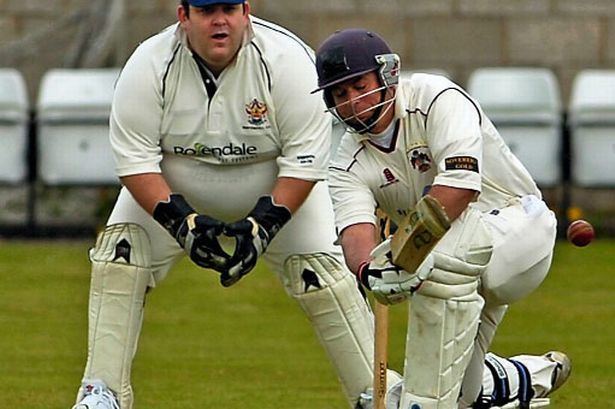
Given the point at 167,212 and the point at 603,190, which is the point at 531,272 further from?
the point at 603,190

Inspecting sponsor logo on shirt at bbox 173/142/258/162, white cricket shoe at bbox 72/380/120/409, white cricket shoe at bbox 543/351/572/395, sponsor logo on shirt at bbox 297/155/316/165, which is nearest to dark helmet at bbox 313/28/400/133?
sponsor logo on shirt at bbox 297/155/316/165

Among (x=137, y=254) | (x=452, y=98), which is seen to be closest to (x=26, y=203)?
(x=137, y=254)

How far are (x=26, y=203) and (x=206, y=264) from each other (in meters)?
8.74

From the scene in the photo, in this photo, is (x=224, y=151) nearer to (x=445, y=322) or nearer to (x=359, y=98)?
(x=359, y=98)

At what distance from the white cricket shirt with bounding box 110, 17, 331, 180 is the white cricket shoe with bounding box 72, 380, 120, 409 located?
0.74m

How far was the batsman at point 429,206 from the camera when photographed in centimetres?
574

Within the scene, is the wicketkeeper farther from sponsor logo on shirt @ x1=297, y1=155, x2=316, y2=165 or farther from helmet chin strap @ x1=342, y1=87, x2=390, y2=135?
helmet chin strap @ x1=342, y1=87, x2=390, y2=135

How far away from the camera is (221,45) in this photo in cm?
633

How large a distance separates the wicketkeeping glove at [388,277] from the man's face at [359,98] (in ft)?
1.34

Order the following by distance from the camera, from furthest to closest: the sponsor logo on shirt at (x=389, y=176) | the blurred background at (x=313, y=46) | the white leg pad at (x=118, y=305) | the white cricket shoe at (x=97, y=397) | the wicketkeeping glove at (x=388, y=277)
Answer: the blurred background at (x=313, y=46) < the white leg pad at (x=118, y=305) < the white cricket shoe at (x=97, y=397) < the sponsor logo on shirt at (x=389, y=176) < the wicketkeeping glove at (x=388, y=277)

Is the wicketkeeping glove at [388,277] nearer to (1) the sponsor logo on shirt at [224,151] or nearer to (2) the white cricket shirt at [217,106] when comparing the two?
Result: (2) the white cricket shirt at [217,106]

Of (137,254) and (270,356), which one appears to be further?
(270,356)

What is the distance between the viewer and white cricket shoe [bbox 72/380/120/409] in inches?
253

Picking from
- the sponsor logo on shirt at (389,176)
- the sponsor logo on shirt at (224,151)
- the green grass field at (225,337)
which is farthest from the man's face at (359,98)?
the green grass field at (225,337)
